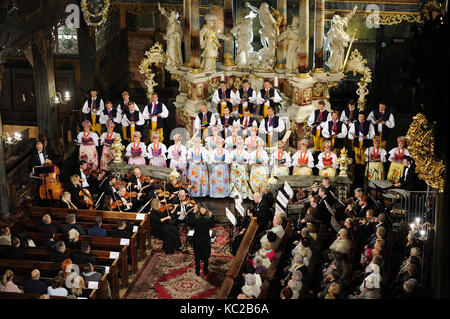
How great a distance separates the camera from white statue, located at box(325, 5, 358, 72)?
23969 millimetres

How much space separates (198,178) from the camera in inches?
854

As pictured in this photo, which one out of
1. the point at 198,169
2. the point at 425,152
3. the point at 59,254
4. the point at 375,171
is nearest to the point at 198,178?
the point at 198,169

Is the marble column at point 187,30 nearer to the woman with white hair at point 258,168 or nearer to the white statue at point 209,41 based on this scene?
the white statue at point 209,41

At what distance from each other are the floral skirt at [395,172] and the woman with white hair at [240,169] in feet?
11.4

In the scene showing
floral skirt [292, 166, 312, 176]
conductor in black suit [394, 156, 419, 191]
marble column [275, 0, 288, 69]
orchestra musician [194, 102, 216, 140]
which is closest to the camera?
conductor in black suit [394, 156, 419, 191]

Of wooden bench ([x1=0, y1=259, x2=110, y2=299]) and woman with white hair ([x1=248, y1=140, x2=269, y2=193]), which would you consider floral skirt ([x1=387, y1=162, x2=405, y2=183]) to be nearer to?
woman with white hair ([x1=248, y1=140, x2=269, y2=193])

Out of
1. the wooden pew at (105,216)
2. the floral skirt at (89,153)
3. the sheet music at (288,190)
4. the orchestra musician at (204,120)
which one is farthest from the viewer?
the orchestra musician at (204,120)

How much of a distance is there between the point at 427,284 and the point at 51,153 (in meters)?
12.5

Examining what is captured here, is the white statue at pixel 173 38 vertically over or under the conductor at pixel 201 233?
over

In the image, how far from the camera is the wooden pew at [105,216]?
63.7 ft

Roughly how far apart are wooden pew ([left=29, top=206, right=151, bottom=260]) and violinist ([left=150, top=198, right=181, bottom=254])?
234 millimetres

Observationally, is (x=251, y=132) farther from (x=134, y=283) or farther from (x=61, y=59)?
(x=61, y=59)

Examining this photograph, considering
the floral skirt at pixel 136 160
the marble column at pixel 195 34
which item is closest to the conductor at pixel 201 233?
the floral skirt at pixel 136 160

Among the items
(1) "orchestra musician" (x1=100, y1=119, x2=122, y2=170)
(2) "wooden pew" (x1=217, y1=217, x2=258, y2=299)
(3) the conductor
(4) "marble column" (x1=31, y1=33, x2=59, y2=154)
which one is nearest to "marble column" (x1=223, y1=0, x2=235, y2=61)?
(1) "orchestra musician" (x1=100, y1=119, x2=122, y2=170)
